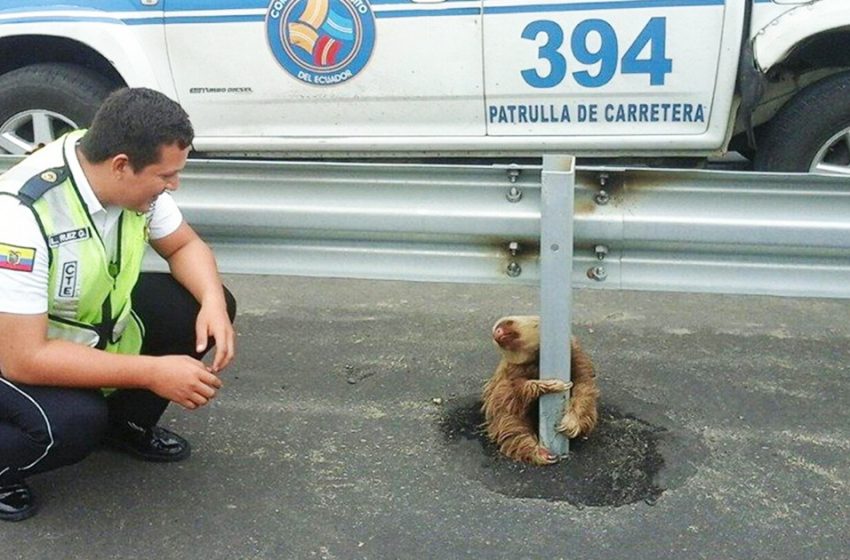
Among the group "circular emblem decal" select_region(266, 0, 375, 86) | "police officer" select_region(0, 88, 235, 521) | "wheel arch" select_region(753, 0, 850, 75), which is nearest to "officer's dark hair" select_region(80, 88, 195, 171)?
"police officer" select_region(0, 88, 235, 521)

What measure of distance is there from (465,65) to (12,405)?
2.74 m

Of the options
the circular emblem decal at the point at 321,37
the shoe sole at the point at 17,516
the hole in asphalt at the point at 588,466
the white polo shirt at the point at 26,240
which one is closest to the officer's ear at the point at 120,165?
the white polo shirt at the point at 26,240

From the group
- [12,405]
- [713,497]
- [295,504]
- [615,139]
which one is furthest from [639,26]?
[12,405]

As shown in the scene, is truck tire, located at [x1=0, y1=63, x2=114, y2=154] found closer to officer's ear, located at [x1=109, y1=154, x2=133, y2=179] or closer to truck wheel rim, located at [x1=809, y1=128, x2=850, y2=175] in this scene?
officer's ear, located at [x1=109, y1=154, x2=133, y2=179]

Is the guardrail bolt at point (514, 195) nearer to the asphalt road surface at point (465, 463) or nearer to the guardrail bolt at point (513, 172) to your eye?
the guardrail bolt at point (513, 172)

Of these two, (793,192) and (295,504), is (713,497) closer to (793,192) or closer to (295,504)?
(793,192)

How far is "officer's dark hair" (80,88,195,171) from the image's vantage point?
2.30 metres

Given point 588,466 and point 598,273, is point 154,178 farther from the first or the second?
point 588,466

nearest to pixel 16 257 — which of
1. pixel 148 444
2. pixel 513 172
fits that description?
pixel 148 444

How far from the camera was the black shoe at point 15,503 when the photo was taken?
2.61 metres

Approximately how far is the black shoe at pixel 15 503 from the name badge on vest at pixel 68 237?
0.76 m

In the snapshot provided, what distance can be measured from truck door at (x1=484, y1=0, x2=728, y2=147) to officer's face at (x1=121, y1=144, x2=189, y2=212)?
2311 mm

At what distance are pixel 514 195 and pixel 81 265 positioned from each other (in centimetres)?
118

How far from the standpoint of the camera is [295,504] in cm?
269
